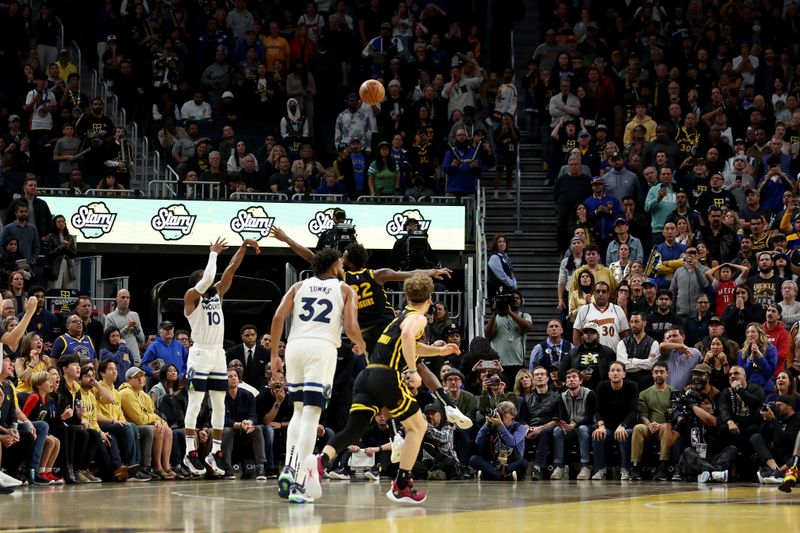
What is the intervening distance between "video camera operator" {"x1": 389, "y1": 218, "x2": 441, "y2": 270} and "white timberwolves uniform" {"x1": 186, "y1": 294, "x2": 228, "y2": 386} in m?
4.98

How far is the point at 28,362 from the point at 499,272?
855cm

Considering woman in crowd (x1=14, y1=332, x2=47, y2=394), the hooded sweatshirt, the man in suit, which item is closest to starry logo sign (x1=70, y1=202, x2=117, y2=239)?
the man in suit

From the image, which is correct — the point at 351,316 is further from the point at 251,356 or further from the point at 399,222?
the point at 399,222

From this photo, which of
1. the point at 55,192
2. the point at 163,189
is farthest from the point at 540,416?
the point at 55,192

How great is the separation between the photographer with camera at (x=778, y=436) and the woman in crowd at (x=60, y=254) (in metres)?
12.0

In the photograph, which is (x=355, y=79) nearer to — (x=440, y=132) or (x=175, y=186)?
(x=440, y=132)

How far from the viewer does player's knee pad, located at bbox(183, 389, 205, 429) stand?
57.4 feet

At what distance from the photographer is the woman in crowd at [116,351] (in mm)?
19672

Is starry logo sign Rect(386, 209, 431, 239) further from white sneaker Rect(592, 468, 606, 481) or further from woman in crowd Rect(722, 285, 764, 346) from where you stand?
white sneaker Rect(592, 468, 606, 481)

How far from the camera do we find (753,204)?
74.7 feet

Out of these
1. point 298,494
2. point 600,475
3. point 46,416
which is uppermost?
point 46,416

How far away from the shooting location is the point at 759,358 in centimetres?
1906

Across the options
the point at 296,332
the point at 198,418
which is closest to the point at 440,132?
the point at 198,418

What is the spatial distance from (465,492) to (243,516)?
14.4 feet
